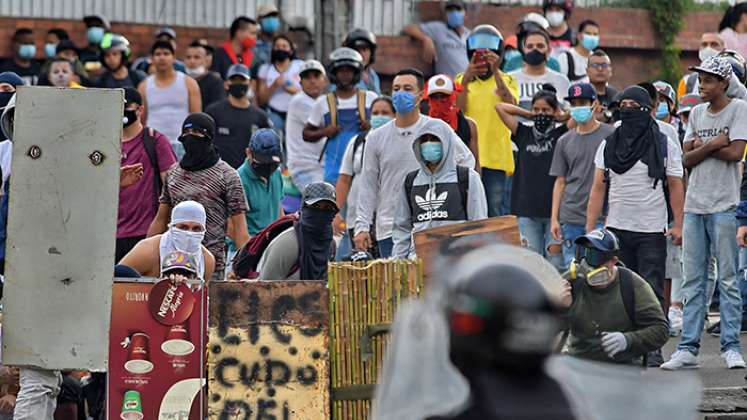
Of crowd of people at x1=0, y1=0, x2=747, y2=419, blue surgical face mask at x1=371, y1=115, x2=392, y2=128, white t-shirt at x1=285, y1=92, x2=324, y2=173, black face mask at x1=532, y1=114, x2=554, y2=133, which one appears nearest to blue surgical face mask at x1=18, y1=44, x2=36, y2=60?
crowd of people at x1=0, y1=0, x2=747, y2=419

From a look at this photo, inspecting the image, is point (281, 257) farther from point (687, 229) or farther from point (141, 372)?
point (687, 229)

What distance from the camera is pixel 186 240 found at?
9945mm

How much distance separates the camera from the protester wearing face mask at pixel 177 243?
9.95m

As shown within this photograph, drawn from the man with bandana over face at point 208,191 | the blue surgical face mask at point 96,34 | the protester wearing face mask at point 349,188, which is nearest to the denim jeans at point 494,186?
the protester wearing face mask at point 349,188

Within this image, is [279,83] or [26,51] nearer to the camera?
[279,83]

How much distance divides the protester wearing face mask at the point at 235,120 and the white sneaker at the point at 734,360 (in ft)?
15.9

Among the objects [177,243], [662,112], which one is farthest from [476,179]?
[662,112]

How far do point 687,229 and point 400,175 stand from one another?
6.47ft

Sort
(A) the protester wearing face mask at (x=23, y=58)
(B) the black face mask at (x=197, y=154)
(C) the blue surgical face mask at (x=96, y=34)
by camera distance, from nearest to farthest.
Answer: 1. (B) the black face mask at (x=197, y=154)
2. (A) the protester wearing face mask at (x=23, y=58)
3. (C) the blue surgical face mask at (x=96, y=34)

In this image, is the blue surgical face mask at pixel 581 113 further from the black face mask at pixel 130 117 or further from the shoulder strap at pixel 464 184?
the black face mask at pixel 130 117

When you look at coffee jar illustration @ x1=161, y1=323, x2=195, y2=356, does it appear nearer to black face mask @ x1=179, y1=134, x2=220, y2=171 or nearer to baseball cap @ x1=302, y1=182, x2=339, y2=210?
baseball cap @ x1=302, y1=182, x2=339, y2=210

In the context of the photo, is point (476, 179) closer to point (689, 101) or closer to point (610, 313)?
point (610, 313)

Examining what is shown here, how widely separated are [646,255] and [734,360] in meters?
0.91

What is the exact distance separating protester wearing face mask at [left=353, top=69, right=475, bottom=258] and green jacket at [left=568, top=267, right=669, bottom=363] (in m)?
2.04
